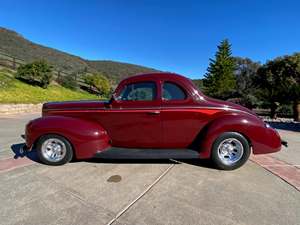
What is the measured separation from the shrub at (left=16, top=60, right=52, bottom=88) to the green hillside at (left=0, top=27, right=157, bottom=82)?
14.0 meters

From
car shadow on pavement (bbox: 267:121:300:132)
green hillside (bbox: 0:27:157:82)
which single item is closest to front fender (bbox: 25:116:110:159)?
car shadow on pavement (bbox: 267:121:300:132)

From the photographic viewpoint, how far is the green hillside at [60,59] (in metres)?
34.8

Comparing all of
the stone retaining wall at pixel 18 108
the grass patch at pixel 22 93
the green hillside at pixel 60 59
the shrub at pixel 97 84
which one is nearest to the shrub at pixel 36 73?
the grass patch at pixel 22 93

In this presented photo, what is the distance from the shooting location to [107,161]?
15.9 feet

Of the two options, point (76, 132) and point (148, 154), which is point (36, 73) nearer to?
point (76, 132)

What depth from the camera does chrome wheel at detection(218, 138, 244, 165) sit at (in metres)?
4.37

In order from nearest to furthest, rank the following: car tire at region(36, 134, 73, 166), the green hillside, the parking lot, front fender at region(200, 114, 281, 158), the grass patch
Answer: the parking lot
front fender at region(200, 114, 281, 158)
car tire at region(36, 134, 73, 166)
the grass patch
the green hillside

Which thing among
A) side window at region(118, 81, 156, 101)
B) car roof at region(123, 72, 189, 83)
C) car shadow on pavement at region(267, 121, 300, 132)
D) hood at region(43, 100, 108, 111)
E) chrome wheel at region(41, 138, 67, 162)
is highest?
car roof at region(123, 72, 189, 83)

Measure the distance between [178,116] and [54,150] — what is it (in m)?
2.50

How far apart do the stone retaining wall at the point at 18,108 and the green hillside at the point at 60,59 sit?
18.3m

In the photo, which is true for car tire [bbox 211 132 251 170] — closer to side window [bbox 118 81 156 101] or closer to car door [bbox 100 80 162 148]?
car door [bbox 100 80 162 148]

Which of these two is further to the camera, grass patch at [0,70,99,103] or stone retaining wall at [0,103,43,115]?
grass patch at [0,70,99,103]

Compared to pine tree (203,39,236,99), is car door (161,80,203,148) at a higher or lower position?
lower

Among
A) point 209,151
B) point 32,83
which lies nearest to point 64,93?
point 32,83
